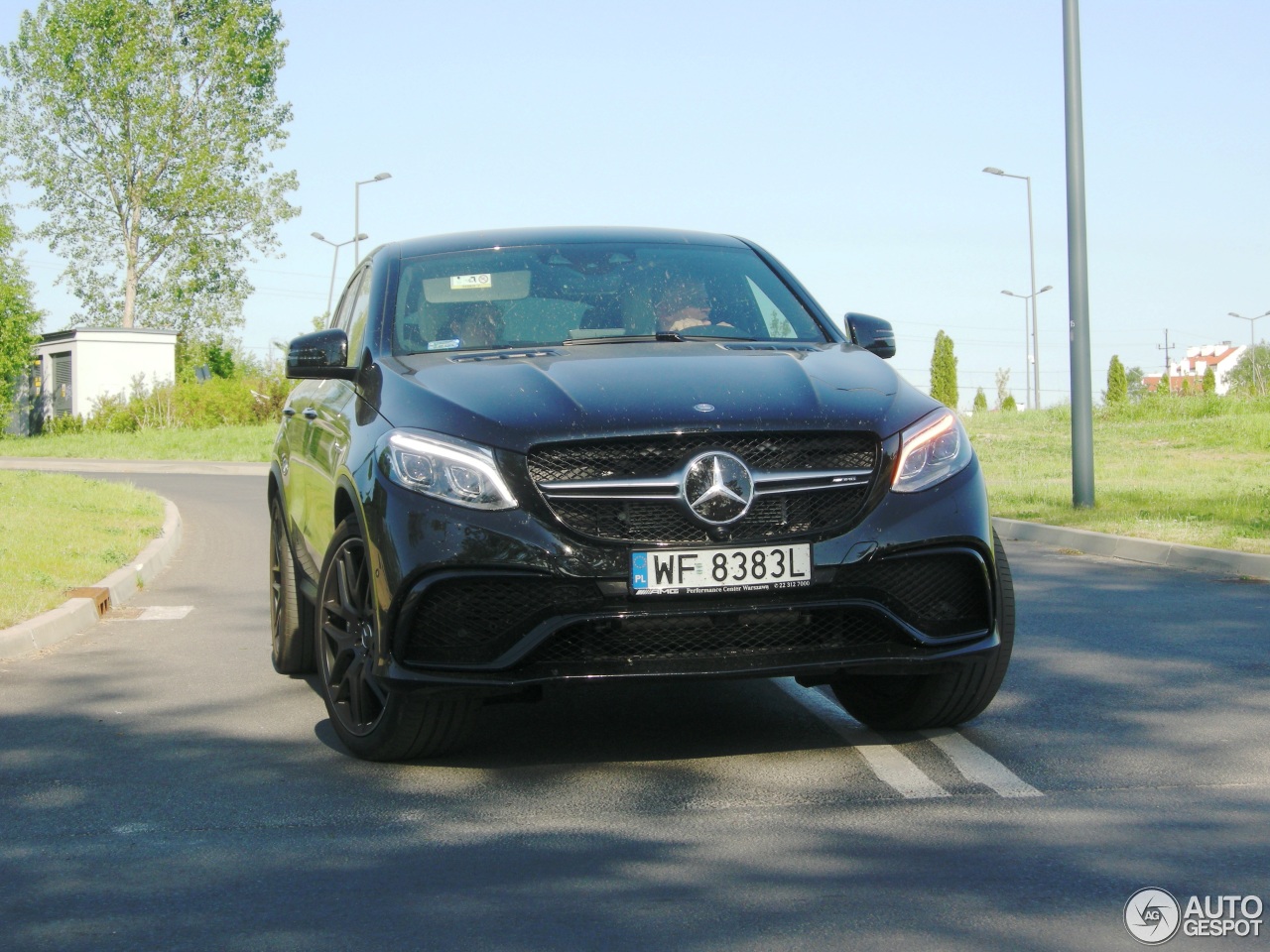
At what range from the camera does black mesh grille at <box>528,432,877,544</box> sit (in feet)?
15.3

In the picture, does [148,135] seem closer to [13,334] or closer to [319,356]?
[13,334]

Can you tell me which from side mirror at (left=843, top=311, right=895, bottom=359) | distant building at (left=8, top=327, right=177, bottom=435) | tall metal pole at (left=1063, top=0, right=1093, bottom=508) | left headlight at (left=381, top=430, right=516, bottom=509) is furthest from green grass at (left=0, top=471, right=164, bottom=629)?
distant building at (left=8, top=327, right=177, bottom=435)

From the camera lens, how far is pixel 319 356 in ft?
19.2

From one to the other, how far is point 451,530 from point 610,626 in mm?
532

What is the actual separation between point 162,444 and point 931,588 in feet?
128

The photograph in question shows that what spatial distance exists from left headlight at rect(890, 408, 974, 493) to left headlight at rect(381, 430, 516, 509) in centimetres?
118

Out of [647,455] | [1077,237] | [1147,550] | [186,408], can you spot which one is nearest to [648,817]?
[647,455]

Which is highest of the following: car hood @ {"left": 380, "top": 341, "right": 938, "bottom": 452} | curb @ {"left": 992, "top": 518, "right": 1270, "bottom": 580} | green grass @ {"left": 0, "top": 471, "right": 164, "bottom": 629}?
car hood @ {"left": 380, "top": 341, "right": 938, "bottom": 452}

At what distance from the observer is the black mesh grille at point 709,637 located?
185 inches

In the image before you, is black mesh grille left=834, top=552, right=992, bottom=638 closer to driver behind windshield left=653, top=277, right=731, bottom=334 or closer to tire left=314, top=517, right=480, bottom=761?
tire left=314, top=517, right=480, bottom=761

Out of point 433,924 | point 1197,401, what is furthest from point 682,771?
point 1197,401

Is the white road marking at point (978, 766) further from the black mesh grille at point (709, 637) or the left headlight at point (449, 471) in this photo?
the left headlight at point (449, 471)

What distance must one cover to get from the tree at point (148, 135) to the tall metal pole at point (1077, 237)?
4394 centimetres

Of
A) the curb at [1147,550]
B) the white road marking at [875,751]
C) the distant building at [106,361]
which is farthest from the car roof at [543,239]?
the distant building at [106,361]
